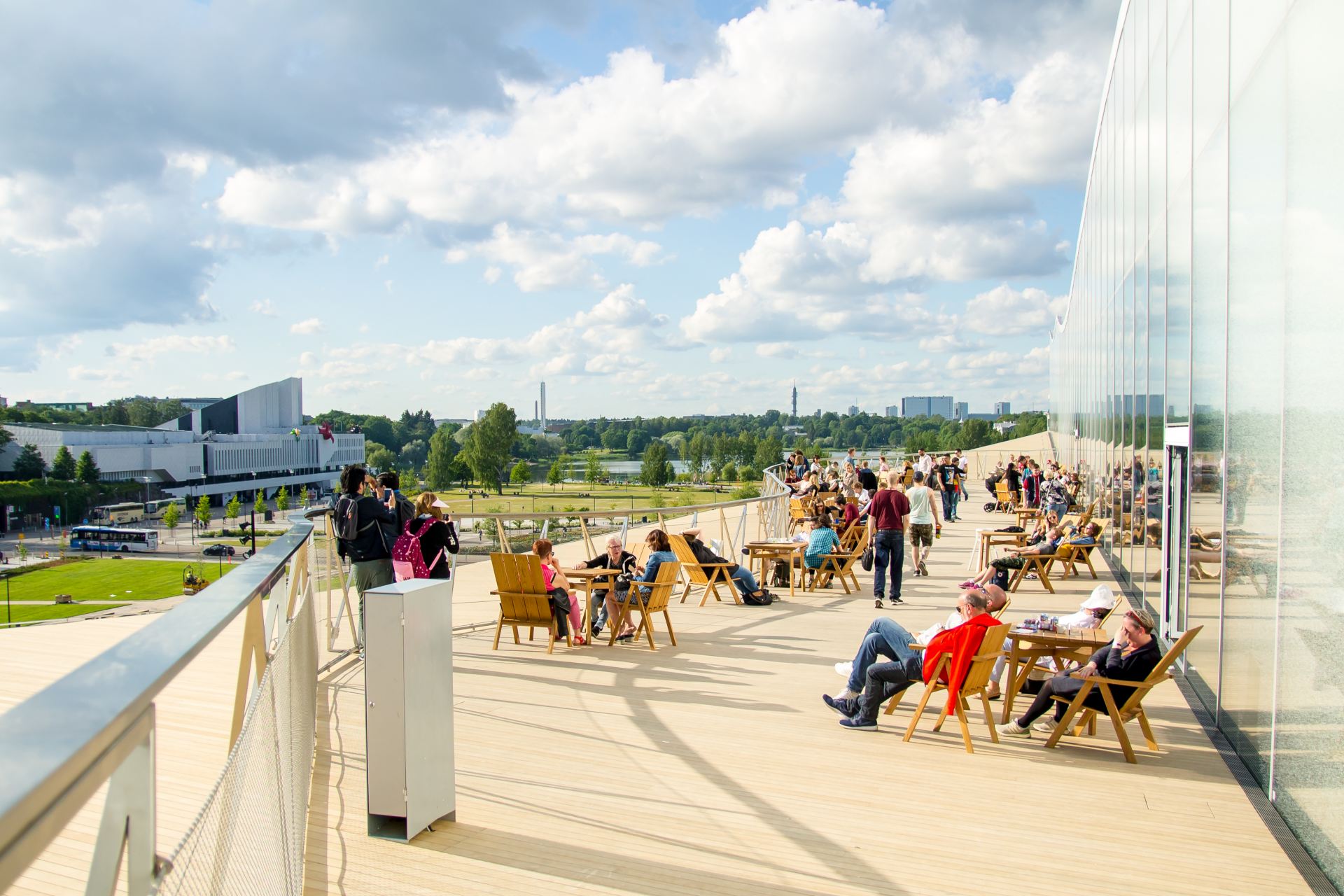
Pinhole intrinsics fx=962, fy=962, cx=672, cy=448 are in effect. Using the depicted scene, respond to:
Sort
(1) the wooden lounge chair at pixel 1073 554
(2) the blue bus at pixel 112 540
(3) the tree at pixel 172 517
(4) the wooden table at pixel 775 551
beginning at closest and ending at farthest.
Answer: (4) the wooden table at pixel 775 551
(1) the wooden lounge chair at pixel 1073 554
(2) the blue bus at pixel 112 540
(3) the tree at pixel 172 517

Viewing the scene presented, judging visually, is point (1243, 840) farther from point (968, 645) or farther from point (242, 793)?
point (242, 793)

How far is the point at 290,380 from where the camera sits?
14812cm

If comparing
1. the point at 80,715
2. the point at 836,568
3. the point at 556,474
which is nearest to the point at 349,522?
the point at 836,568

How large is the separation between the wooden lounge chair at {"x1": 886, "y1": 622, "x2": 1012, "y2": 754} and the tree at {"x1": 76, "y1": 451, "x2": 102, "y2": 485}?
109 m

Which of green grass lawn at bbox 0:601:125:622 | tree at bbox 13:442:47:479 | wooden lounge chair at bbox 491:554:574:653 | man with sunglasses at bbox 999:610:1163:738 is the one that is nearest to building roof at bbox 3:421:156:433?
tree at bbox 13:442:47:479

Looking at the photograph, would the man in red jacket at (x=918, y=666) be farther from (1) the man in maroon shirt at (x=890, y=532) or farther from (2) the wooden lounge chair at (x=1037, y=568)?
(2) the wooden lounge chair at (x=1037, y=568)

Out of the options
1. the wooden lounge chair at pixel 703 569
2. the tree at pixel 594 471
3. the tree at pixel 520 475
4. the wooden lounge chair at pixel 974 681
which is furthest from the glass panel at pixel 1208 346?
the tree at pixel 520 475

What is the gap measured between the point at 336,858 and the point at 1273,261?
5.85 meters

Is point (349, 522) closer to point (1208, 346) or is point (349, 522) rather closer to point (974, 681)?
point (974, 681)

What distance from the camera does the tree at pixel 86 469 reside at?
97000mm

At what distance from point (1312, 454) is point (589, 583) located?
6.24 meters

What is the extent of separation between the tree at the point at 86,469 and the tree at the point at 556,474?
50.2 m

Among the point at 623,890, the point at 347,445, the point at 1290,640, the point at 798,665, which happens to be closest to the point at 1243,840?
the point at 1290,640

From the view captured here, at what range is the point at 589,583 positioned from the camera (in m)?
9.40
